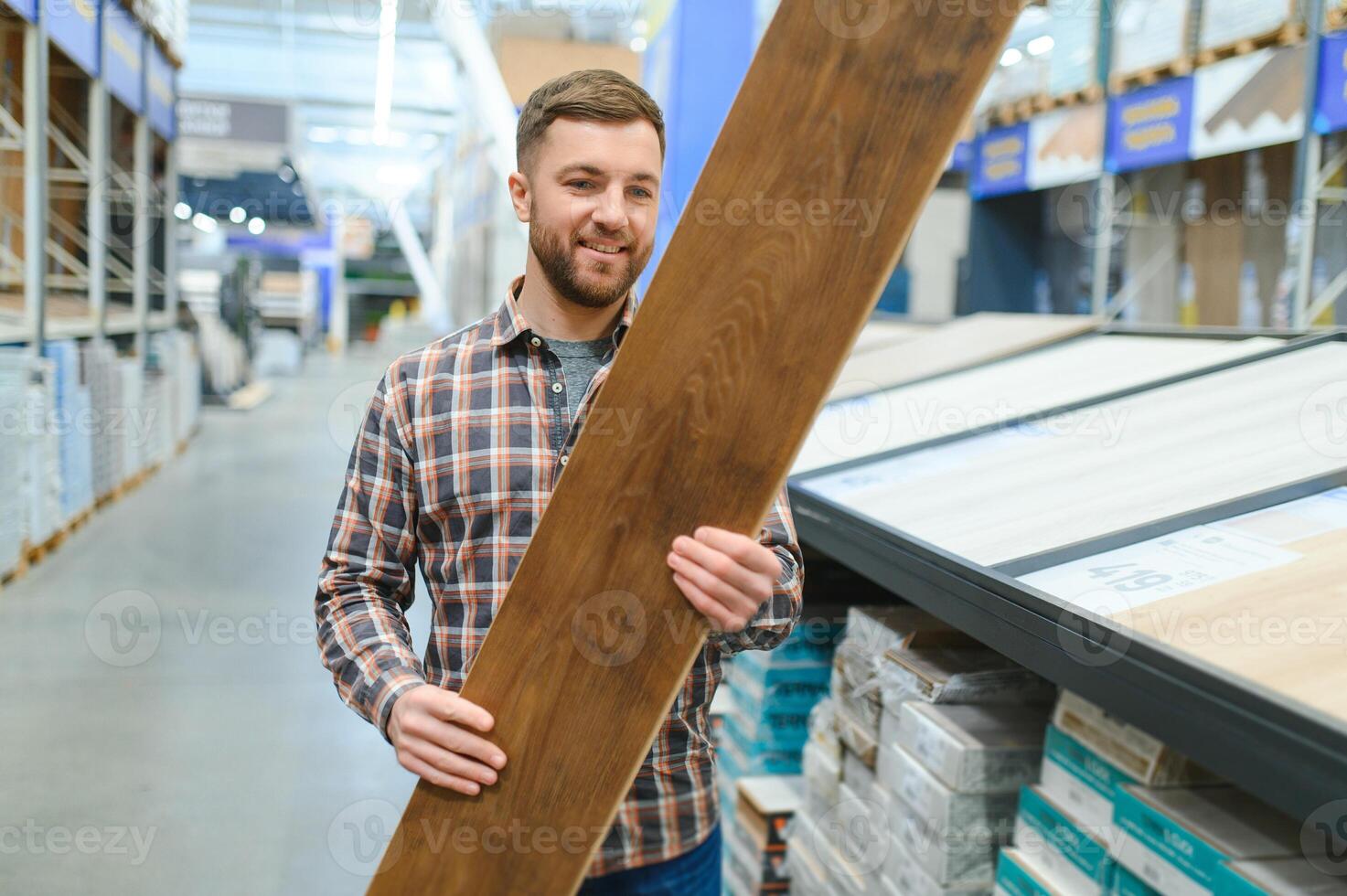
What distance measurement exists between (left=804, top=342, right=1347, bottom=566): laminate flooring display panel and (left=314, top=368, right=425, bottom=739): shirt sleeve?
88 cm

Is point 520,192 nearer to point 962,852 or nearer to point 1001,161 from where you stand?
point 962,852

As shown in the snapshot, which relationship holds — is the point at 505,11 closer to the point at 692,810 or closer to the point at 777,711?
the point at 777,711

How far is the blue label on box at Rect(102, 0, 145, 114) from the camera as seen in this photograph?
25.0ft

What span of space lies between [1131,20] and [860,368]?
3622 millimetres

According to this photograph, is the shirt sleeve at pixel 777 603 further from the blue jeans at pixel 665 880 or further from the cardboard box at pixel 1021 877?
the cardboard box at pixel 1021 877

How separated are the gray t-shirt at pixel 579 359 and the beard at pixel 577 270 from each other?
0.11 metres

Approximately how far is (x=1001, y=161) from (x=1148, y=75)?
187cm

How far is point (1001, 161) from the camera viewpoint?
776 centimetres

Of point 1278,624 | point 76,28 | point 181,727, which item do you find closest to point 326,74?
point 76,28

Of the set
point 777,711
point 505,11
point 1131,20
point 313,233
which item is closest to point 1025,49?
point 1131,20

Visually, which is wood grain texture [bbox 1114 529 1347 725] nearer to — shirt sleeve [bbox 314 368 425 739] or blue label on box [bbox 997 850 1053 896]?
blue label on box [bbox 997 850 1053 896]


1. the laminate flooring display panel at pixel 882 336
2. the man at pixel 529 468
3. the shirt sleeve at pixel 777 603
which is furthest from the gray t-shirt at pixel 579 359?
the laminate flooring display panel at pixel 882 336

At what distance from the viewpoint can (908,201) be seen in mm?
1113

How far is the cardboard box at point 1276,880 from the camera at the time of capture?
1.31 m
